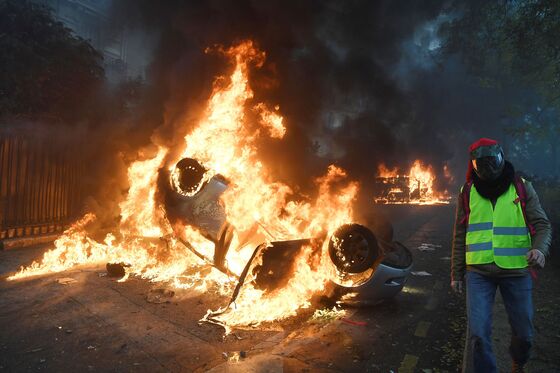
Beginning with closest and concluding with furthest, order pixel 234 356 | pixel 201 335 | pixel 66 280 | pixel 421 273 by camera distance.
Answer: pixel 234 356, pixel 201 335, pixel 66 280, pixel 421 273

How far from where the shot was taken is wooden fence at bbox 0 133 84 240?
9219 millimetres

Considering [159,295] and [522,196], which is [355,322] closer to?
[522,196]

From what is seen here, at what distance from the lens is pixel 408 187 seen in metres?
23.4

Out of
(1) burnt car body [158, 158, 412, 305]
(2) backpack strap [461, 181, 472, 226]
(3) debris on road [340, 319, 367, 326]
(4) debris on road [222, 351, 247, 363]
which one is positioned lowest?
(4) debris on road [222, 351, 247, 363]

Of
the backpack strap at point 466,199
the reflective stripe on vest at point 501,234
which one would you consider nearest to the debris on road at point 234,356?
the reflective stripe on vest at point 501,234

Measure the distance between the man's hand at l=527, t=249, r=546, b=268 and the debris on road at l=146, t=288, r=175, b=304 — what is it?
4.86 metres

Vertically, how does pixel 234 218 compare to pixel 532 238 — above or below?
below

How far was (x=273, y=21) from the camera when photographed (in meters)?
9.38

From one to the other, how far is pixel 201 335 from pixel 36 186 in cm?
835

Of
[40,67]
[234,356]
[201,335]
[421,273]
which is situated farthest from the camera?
[40,67]

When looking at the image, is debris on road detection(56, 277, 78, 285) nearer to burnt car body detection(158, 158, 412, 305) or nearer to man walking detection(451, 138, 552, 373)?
burnt car body detection(158, 158, 412, 305)

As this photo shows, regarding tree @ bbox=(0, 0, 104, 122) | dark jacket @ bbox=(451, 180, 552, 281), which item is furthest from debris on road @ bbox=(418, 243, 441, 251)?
tree @ bbox=(0, 0, 104, 122)

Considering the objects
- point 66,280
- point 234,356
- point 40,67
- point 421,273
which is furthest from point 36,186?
point 421,273

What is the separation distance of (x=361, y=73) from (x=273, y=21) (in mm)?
5855
